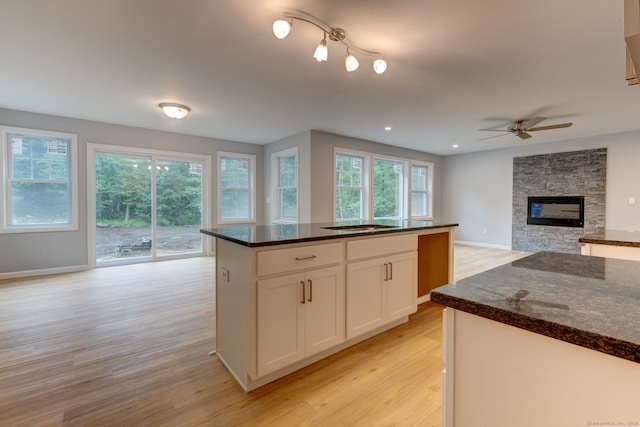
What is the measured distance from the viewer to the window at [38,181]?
13.8 feet

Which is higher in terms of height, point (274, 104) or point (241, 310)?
point (274, 104)

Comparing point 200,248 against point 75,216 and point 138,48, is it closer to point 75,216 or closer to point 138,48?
point 75,216

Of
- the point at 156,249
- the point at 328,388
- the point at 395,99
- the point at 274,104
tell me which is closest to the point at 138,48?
the point at 274,104

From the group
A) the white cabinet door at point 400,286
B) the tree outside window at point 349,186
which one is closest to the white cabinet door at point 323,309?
the white cabinet door at point 400,286

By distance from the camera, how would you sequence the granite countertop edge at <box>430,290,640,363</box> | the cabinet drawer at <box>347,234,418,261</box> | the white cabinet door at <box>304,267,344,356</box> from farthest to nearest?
1. the cabinet drawer at <box>347,234,418,261</box>
2. the white cabinet door at <box>304,267,344,356</box>
3. the granite countertop edge at <box>430,290,640,363</box>

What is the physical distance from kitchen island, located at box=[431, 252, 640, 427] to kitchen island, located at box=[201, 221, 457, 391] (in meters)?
1.09

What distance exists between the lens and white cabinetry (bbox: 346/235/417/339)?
217 centimetres

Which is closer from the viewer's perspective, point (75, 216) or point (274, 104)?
point (274, 104)

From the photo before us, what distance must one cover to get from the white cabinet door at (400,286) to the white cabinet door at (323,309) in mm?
562

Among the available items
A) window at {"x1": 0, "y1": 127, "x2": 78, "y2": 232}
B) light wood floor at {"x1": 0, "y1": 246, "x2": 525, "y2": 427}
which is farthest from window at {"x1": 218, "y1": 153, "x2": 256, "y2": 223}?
light wood floor at {"x1": 0, "y1": 246, "x2": 525, "y2": 427}

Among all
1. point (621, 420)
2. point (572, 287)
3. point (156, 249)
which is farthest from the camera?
point (156, 249)

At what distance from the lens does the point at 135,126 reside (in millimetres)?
5039

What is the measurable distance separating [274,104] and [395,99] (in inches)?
63.2

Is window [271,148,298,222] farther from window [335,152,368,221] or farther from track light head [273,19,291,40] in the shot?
track light head [273,19,291,40]
